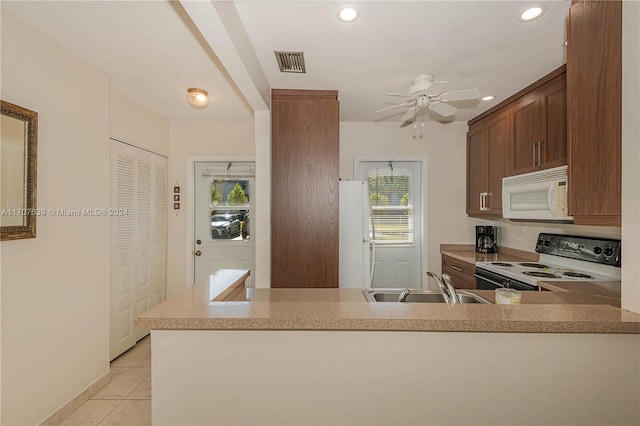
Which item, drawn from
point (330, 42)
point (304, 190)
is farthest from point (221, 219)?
point (330, 42)

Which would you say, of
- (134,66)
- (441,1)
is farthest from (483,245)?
(134,66)

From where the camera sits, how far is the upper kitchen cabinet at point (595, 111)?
1152 mm

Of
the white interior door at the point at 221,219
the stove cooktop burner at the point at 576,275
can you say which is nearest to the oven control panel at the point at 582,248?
the stove cooktop burner at the point at 576,275

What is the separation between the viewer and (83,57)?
215cm

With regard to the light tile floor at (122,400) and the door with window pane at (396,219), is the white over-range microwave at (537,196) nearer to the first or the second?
the door with window pane at (396,219)

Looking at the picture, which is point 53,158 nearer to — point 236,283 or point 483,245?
point 236,283

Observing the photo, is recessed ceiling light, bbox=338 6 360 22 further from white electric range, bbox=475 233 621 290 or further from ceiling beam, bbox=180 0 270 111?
white electric range, bbox=475 233 621 290

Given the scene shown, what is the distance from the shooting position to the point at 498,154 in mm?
3051

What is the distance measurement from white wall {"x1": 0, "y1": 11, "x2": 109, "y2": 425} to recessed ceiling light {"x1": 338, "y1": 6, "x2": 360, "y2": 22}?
5.98 feet

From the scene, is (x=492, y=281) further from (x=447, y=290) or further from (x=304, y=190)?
(x=304, y=190)

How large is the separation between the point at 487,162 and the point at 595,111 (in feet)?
6.96

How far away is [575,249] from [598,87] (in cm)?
183

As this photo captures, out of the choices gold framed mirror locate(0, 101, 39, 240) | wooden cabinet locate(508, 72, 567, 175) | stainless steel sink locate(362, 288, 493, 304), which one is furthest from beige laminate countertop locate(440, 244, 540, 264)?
gold framed mirror locate(0, 101, 39, 240)

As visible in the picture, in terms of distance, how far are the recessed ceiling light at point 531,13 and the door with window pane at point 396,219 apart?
81.6 inches
